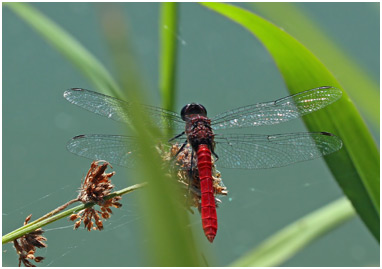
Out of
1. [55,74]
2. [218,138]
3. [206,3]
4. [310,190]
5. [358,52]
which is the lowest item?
[310,190]

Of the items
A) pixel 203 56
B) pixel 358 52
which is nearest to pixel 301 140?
pixel 203 56

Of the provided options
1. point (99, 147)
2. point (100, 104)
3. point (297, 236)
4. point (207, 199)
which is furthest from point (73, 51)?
point (297, 236)

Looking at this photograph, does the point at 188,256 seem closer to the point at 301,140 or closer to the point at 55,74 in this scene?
the point at 301,140

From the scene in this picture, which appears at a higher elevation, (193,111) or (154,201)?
(193,111)

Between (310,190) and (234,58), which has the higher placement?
(234,58)

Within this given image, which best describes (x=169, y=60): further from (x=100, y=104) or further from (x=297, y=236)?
(x=297, y=236)

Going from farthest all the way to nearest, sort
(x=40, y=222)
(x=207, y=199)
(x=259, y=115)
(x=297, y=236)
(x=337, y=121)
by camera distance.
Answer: (x=297, y=236), (x=259, y=115), (x=337, y=121), (x=207, y=199), (x=40, y=222)
